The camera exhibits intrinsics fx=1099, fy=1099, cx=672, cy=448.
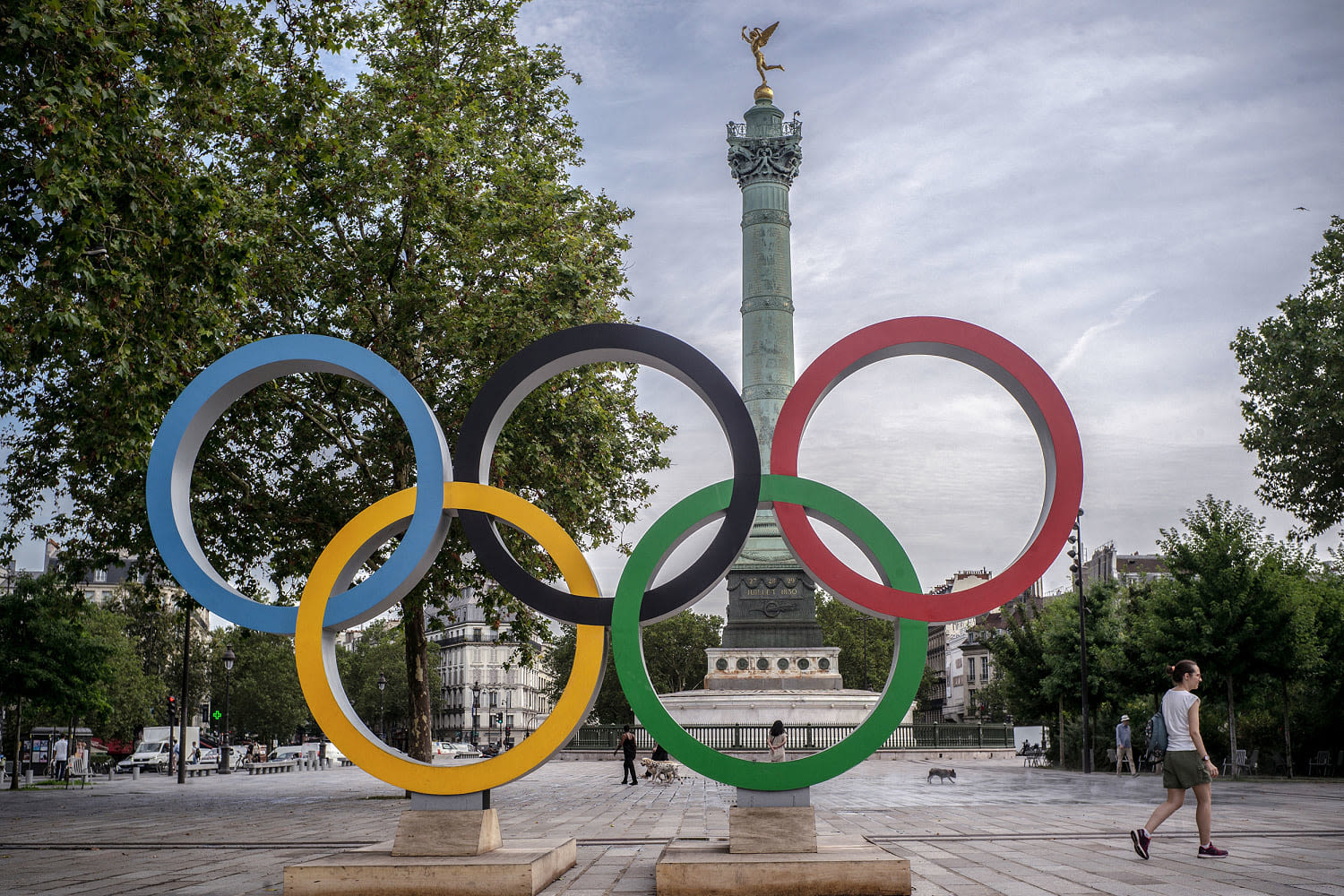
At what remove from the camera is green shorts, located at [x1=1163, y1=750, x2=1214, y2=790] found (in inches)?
431

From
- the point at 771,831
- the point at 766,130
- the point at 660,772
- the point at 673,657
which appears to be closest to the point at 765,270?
the point at 766,130

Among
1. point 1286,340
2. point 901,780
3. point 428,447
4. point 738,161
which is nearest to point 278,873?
point 428,447

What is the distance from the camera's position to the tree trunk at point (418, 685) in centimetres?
2319

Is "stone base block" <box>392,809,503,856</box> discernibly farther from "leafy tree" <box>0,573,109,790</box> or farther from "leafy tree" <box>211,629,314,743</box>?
"leafy tree" <box>211,629,314,743</box>

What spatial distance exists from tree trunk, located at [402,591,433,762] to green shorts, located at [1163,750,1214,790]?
15.3 meters

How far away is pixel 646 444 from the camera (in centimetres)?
2578

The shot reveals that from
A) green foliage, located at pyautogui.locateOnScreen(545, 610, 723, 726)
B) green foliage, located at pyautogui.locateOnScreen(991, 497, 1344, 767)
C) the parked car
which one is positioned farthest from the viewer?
green foliage, located at pyautogui.locateOnScreen(545, 610, 723, 726)

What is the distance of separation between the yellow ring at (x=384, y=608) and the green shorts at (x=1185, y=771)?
19.4ft

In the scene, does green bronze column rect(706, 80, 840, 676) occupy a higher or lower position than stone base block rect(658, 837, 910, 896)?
higher

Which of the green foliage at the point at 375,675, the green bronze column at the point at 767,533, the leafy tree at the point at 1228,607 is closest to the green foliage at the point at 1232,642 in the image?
the leafy tree at the point at 1228,607

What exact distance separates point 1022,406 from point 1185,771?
159 inches

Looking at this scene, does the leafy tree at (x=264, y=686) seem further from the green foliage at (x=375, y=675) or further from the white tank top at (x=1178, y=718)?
the white tank top at (x=1178, y=718)

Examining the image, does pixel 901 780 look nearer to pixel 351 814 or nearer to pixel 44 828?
pixel 351 814

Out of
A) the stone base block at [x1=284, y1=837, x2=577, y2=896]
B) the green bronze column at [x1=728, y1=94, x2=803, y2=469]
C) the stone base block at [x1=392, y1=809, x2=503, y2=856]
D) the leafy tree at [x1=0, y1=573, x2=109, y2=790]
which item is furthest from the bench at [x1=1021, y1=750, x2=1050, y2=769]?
the stone base block at [x1=284, y1=837, x2=577, y2=896]
